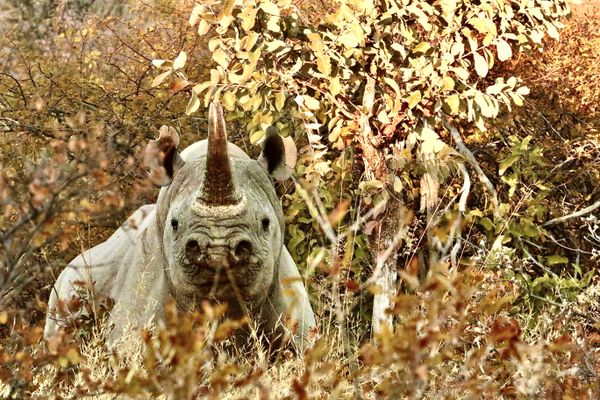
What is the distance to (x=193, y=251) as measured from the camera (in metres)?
5.59

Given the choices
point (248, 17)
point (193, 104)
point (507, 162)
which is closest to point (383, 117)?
point (248, 17)

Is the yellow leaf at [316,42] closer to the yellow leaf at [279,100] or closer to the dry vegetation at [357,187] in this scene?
the yellow leaf at [279,100]

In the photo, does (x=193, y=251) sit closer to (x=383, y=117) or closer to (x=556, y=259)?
(x=383, y=117)

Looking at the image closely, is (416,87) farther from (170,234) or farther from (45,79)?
(45,79)

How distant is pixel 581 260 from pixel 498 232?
1231 mm

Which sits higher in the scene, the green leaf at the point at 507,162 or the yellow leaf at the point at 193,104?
the yellow leaf at the point at 193,104

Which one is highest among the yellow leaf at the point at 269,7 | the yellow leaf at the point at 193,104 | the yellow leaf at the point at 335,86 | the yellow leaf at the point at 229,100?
the yellow leaf at the point at 269,7

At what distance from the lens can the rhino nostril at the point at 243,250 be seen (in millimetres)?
5559

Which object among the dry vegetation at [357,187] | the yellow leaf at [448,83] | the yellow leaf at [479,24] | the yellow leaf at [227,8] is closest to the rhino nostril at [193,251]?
the dry vegetation at [357,187]

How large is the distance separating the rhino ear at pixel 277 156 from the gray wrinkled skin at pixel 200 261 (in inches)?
2.6

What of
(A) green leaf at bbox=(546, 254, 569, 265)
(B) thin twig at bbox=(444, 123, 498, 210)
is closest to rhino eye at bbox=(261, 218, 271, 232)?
(B) thin twig at bbox=(444, 123, 498, 210)

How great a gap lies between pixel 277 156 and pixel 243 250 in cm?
92

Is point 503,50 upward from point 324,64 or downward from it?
upward

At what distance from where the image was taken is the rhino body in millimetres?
5512
